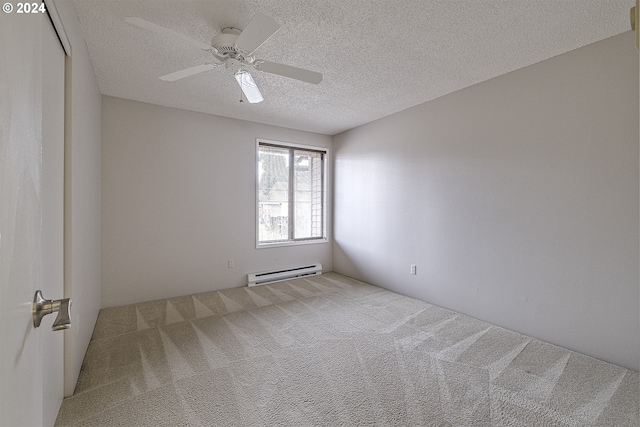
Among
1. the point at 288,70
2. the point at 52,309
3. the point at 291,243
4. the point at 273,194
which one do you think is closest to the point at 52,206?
the point at 52,309

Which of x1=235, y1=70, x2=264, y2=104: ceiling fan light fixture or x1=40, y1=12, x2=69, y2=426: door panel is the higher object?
x1=235, y1=70, x2=264, y2=104: ceiling fan light fixture

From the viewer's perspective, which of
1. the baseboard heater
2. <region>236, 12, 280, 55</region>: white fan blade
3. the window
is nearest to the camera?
<region>236, 12, 280, 55</region>: white fan blade

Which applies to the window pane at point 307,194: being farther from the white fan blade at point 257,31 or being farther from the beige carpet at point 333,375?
the white fan blade at point 257,31

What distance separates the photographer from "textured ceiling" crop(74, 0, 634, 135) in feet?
5.91

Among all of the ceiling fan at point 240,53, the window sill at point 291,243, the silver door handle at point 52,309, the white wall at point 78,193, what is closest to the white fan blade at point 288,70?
the ceiling fan at point 240,53

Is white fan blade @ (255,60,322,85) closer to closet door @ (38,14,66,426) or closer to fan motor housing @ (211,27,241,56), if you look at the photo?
fan motor housing @ (211,27,241,56)

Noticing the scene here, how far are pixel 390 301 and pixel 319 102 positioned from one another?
2.61 m

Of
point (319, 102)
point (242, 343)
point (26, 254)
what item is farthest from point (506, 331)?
point (26, 254)

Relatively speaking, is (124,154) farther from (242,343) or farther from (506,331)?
(506,331)

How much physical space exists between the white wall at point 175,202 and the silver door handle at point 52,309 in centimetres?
308

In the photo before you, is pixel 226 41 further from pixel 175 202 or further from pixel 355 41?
pixel 175 202

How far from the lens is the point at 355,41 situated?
2160 mm

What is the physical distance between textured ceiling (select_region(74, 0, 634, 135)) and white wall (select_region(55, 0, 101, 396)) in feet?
0.86

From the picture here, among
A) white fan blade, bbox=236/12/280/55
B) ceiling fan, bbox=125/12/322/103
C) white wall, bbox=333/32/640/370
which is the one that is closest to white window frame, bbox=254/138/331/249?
white wall, bbox=333/32/640/370
